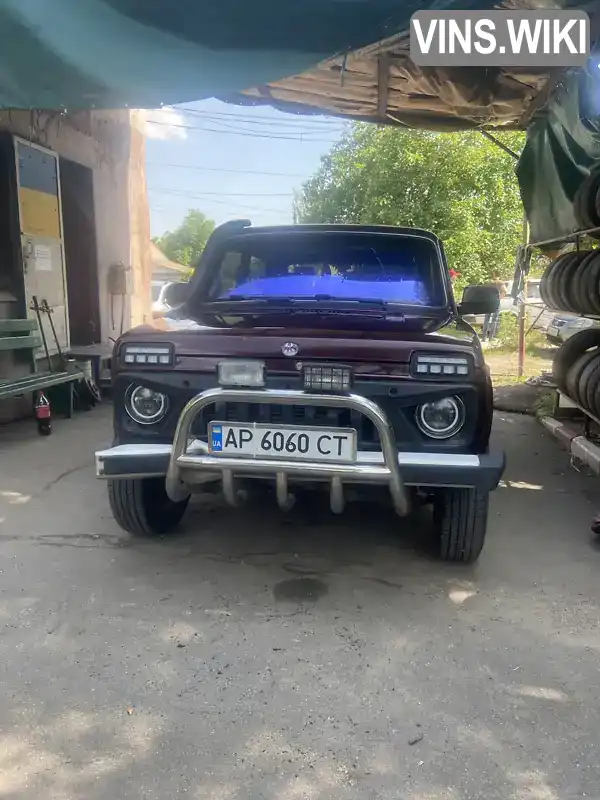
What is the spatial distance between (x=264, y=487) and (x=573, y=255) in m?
4.22

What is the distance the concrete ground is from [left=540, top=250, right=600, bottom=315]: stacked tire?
74.5 inches

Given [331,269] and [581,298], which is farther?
[581,298]

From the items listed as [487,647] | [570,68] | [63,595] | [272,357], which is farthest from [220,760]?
[570,68]

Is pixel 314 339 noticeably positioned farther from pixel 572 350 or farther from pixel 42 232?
pixel 42 232

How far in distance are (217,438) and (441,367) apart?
1.05 m

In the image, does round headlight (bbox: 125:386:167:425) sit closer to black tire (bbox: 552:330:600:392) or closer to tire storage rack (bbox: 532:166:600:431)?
tire storage rack (bbox: 532:166:600:431)

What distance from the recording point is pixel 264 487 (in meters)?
3.46

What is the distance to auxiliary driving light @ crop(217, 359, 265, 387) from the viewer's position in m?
3.15

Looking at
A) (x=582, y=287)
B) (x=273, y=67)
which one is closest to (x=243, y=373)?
(x=273, y=67)

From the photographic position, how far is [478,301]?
427 cm

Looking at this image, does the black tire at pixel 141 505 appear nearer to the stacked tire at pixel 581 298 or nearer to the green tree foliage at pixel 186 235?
the stacked tire at pixel 581 298

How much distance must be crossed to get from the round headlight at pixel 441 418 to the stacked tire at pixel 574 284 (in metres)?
2.68

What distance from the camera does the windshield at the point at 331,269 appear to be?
4109mm

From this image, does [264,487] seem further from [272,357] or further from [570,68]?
[570,68]
